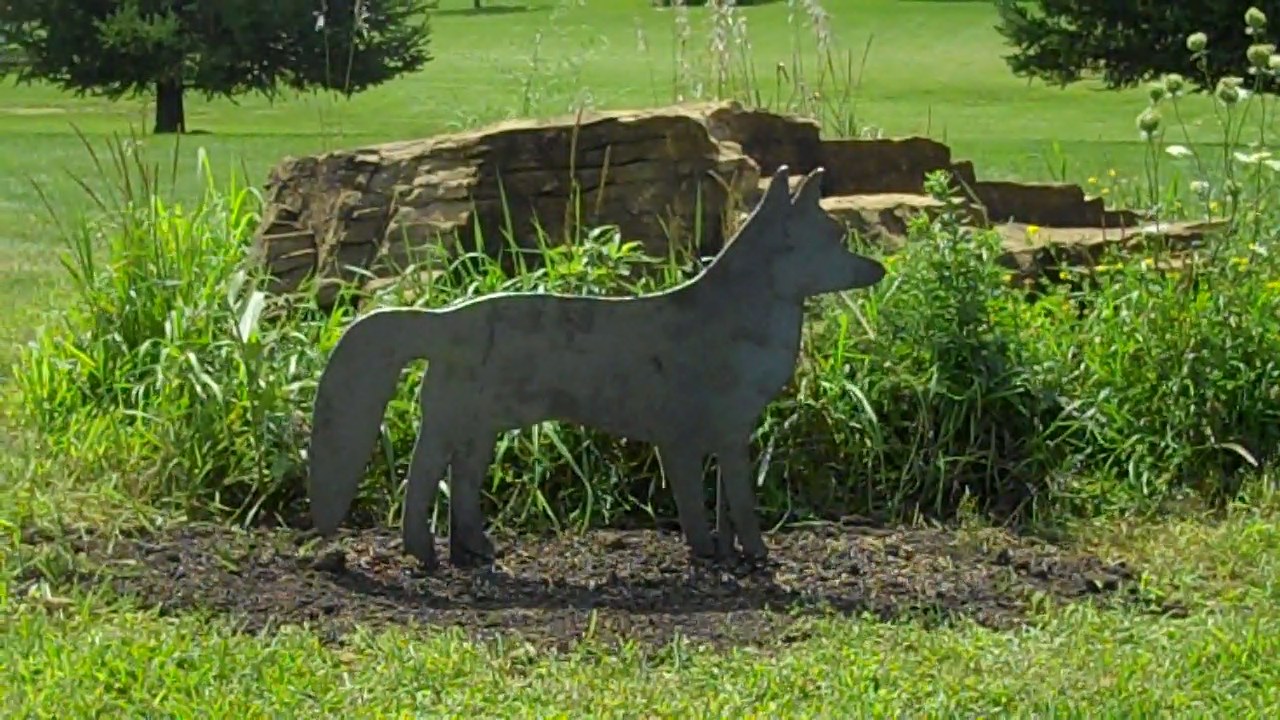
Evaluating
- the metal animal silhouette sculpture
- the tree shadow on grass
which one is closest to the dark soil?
the metal animal silhouette sculpture

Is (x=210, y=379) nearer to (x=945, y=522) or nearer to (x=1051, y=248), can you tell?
(x=945, y=522)

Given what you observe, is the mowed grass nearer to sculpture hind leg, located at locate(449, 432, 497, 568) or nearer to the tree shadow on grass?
sculpture hind leg, located at locate(449, 432, 497, 568)

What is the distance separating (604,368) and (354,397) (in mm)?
653

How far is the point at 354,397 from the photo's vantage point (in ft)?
16.7

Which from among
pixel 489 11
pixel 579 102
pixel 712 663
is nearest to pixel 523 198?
pixel 579 102

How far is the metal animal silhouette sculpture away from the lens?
5.07 meters

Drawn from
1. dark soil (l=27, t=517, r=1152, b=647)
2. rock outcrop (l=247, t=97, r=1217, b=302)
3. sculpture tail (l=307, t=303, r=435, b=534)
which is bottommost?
dark soil (l=27, t=517, r=1152, b=647)

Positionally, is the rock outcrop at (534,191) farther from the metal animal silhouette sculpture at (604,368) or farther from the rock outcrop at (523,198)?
the metal animal silhouette sculpture at (604,368)

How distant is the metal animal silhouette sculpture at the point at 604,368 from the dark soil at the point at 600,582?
0.17m

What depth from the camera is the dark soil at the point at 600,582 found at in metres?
4.86

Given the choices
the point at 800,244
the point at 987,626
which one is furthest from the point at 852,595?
the point at 800,244

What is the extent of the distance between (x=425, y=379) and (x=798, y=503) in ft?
4.80

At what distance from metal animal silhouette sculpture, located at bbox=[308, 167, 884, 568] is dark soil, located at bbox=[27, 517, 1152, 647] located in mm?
174

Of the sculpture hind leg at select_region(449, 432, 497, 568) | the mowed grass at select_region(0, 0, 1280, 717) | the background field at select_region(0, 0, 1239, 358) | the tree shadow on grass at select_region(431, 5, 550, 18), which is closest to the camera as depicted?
the mowed grass at select_region(0, 0, 1280, 717)
